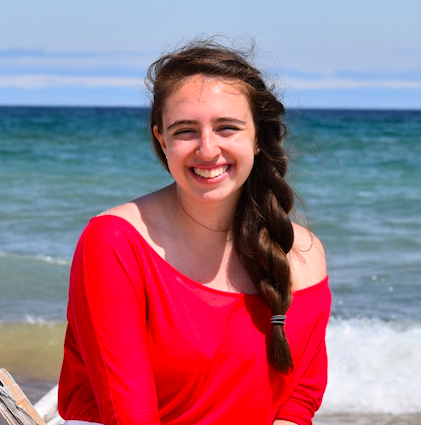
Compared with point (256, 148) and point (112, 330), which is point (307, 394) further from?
point (256, 148)

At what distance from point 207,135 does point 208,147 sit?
0.04 meters

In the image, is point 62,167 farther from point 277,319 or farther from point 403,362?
point 277,319

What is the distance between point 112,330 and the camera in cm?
230

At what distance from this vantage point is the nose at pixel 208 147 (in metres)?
2.35

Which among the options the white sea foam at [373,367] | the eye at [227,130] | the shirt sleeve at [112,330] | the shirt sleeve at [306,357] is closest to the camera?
the shirt sleeve at [112,330]

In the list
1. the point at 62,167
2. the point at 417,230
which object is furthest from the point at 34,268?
the point at 62,167

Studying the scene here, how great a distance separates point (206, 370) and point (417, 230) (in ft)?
25.6

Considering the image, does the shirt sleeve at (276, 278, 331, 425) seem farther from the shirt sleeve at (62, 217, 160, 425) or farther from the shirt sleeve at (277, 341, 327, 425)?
the shirt sleeve at (62, 217, 160, 425)

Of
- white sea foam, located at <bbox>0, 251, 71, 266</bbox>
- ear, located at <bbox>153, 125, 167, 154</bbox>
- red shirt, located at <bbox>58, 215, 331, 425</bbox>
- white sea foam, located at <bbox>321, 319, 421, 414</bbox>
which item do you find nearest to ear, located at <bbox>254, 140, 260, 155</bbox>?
ear, located at <bbox>153, 125, 167, 154</bbox>

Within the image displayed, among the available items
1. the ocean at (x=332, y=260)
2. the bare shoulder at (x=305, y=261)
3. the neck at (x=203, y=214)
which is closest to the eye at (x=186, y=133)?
the neck at (x=203, y=214)

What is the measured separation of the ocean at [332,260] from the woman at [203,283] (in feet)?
0.88

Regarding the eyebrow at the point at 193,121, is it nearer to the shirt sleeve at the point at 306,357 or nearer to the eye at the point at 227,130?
the eye at the point at 227,130

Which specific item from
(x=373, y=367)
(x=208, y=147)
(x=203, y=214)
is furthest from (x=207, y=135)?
(x=373, y=367)

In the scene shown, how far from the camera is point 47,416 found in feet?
11.7
